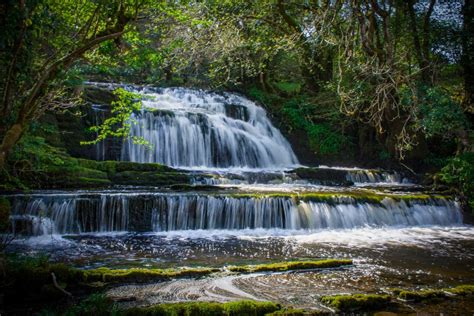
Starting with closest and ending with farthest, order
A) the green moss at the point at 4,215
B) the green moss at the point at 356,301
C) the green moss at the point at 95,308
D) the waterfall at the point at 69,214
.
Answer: the green moss at the point at 95,308 < the green moss at the point at 356,301 < the green moss at the point at 4,215 < the waterfall at the point at 69,214

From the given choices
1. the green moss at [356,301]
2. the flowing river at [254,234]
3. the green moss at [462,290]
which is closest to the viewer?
the green moss at [356,301]

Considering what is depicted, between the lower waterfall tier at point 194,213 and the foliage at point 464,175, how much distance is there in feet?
4.11

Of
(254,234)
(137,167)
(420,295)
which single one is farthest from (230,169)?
(420,295)

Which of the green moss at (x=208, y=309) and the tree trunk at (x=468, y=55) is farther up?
the tree trunk at (x=468, y=55)

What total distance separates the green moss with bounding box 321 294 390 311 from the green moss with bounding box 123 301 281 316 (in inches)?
31.9

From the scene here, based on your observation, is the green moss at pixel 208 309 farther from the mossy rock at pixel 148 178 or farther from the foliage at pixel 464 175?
the foliage at pixel 464 175

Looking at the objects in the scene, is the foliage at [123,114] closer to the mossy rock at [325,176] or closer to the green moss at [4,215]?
the green moss at [4,215]

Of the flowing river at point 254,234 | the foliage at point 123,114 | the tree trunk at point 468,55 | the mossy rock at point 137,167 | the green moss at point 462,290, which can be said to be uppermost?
the tree trunk at point 468,55

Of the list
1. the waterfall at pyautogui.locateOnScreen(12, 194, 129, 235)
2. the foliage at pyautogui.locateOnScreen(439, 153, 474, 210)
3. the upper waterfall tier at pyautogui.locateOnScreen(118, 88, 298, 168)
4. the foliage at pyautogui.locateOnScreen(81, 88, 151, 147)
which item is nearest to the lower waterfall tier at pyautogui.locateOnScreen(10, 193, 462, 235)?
the waterfall at pyautogui.locateOnScreen(12, 194, 129, 235)

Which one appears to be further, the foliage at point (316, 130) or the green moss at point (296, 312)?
the foliage at point (316, 130)

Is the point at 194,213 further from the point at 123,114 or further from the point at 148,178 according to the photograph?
the point at 148,178

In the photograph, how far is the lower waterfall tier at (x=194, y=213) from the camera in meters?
9.85

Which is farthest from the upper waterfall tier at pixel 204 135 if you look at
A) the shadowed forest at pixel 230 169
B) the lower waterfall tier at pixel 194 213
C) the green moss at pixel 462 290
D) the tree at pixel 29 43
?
the green moss at pixel 462 290

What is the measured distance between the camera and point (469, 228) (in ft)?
38.8
